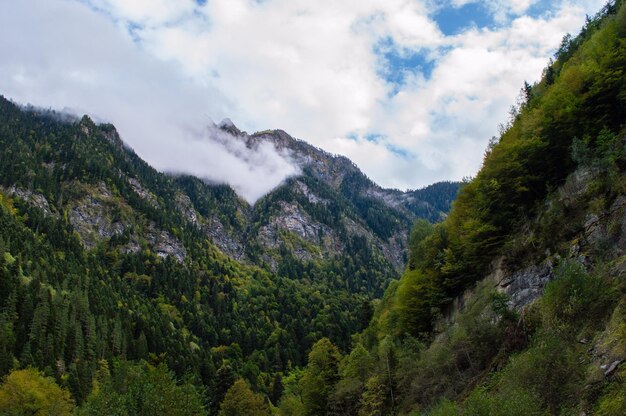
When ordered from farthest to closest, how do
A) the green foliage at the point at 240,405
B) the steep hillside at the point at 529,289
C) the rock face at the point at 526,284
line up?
the green foliage at the point at 240,405
the rock face at the point at 526,284
the steep hillside at the point at 529,289

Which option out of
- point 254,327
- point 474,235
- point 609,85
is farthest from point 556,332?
point 254,327

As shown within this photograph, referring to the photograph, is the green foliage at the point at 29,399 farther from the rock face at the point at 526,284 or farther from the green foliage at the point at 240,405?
the rock face at the point at 526,284

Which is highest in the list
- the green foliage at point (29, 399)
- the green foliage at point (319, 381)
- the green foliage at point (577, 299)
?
the green foliage at point (29, 399)

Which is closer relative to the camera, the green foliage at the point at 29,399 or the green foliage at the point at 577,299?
the green foliage at the point at 577,299

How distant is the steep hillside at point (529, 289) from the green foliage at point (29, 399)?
3939cm

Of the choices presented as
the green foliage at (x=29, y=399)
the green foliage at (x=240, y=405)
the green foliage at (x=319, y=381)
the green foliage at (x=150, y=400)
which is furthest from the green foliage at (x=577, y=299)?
the green foliage at (x=29, y=399)

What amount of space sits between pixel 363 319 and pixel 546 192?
66.4 meters

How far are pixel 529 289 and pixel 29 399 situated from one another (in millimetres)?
72995

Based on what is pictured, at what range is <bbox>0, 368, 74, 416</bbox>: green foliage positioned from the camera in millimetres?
64438

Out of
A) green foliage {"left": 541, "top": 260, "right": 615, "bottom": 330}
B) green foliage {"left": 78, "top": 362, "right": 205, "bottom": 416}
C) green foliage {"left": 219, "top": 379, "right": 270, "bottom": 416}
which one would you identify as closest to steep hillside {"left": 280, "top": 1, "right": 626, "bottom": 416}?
green foliage {"left": 541, "top": 260, "right": 615, "bottom": 330}

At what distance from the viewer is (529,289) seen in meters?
36.7

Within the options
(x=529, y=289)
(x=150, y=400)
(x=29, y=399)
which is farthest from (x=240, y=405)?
(x=529, y=289)

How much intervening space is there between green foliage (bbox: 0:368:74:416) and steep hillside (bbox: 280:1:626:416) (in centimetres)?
3939

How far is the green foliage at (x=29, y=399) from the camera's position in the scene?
6444cm
